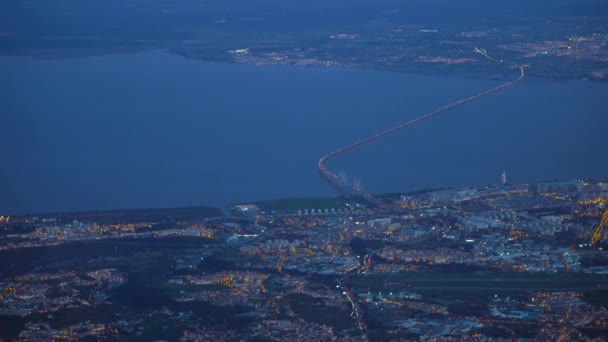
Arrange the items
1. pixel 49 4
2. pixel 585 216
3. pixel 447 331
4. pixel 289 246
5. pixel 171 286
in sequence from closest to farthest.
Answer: pixel 447 331 → pixel 171 286 → pixel 289 246 → pixel 585 216 → pixel 49 4

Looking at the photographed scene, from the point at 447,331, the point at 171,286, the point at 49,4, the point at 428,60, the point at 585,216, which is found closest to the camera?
the point at 447,331

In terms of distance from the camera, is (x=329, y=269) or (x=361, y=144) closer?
(x=329, y=269)

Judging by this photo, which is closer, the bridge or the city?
the city

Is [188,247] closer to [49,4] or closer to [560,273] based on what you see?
[560,273]

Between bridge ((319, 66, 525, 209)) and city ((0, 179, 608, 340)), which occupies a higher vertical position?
bridge ((319, 66, 525, 209))

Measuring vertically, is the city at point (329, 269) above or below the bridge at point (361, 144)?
below

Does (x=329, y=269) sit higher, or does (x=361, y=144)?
(x=361, y=144)

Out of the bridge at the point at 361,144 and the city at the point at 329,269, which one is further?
the bridge at the point at 361,144

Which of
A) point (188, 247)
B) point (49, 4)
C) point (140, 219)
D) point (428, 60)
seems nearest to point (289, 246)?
point (188, 247)
